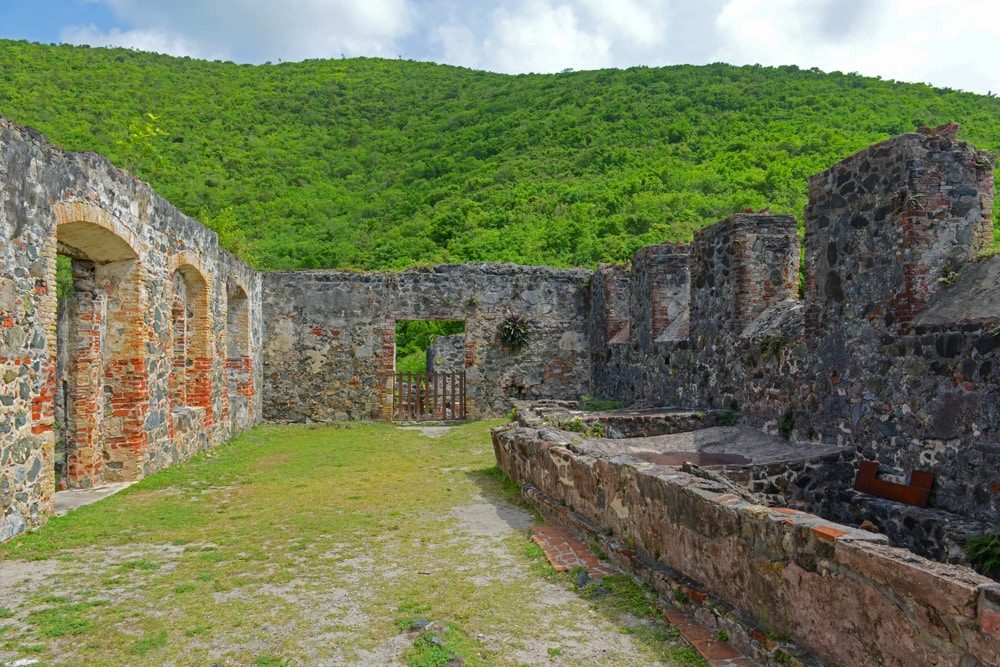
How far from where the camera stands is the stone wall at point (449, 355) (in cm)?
2066

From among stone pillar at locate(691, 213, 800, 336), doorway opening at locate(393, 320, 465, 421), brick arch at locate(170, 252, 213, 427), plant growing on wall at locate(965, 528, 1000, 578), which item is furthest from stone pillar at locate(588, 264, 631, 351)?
plant growing on wall at locate(965, 528, 1000, 578)

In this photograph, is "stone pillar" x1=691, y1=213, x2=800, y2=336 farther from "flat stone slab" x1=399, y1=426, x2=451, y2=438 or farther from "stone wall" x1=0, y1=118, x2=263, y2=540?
"stone wall" x1=0, y1=118, x2=263, y2=540

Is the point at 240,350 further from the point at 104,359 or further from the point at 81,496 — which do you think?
the point at 81,496

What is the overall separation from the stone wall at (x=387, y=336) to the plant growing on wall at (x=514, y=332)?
0.39 feet

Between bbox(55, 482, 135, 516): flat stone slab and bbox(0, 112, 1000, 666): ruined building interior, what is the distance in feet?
0.69

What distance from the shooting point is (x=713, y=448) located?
757 cm

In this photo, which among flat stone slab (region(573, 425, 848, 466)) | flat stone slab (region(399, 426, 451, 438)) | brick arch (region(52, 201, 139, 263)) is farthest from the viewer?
flat stone slab (region(399, 426, 451, 438))

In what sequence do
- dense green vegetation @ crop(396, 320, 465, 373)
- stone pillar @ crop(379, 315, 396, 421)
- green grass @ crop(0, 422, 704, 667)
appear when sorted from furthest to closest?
1. dense green vegetation @ crop(396, 320, 465, 373)
2. stone pillar @ crop(379, 315, 396, 421)
3. green grass @ crop(0, 422, 704, 667)

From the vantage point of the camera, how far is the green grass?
3.55 meters

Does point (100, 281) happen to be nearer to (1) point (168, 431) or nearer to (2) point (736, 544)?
(1) point (168, 431)

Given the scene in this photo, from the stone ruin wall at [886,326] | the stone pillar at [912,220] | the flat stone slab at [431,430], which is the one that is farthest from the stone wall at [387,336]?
the stone pillar at [912,220]

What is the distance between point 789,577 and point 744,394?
5.50 meters

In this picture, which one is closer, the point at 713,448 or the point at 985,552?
the point at 985,552

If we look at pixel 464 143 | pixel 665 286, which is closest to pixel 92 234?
pixel 665 286
